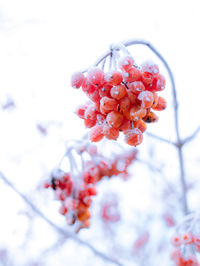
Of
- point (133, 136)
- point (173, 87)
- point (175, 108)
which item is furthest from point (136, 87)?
point (175, 108)

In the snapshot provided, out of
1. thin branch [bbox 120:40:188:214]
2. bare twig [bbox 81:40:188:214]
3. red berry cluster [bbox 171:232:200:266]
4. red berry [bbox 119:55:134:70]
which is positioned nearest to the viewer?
red berry [bbox 119:55:134:70]

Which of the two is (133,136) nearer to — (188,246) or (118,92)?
(118,92)

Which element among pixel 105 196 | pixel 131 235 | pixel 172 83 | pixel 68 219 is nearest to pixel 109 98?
pixel 172 83

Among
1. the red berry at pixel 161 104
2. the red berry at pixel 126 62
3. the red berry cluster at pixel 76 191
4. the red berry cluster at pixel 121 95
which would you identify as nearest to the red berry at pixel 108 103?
the red berry cluster at pixel 121 95

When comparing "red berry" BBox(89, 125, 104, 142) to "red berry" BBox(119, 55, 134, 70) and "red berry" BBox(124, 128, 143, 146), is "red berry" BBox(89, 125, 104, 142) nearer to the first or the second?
"red berry" BBox(124, 128, 143, 146)

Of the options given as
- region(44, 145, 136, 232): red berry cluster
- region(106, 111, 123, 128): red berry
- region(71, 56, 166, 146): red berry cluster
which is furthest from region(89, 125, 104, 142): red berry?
region(44, 145, 136, 232): red berry cluster

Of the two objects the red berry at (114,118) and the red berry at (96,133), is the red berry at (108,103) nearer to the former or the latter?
the red berry at (114,118)
